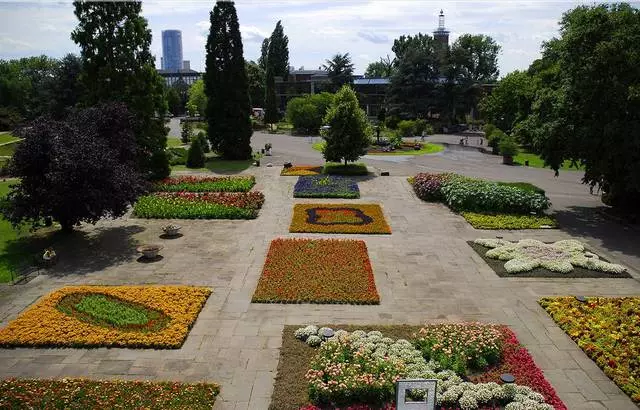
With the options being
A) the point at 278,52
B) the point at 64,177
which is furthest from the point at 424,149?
the point at 278,52

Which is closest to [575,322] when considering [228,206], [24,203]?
[228,206]

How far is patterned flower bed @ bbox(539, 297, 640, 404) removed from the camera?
1152cm

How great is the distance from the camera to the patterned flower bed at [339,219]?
2217 centimetres

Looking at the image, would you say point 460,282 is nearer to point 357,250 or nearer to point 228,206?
point 357,250

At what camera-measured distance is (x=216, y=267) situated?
1792cm

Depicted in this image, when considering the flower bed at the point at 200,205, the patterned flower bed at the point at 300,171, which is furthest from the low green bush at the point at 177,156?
the flower bed at the point at 200,205

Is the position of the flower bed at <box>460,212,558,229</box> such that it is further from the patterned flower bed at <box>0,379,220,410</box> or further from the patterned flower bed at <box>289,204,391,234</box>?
the patterned flower bed at <box>0,379,220,410</box>

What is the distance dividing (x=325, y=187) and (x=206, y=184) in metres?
7.02

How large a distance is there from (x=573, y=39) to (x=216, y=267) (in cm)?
1871

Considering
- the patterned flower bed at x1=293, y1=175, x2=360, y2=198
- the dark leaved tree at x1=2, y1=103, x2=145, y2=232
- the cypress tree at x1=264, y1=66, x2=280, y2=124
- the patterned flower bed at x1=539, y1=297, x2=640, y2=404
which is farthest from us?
the cypress tree at x1=264, y1=66, x2=280, y2=124

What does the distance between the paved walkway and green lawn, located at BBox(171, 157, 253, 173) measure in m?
11.0

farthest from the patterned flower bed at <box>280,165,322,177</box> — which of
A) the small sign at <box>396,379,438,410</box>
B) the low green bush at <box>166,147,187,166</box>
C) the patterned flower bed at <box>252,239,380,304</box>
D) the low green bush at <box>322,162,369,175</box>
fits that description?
the small sign at <box>396,379,438,410</box>

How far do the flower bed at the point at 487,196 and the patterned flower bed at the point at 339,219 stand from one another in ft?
12.4

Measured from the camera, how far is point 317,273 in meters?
17.3
